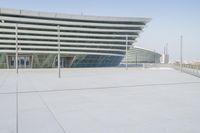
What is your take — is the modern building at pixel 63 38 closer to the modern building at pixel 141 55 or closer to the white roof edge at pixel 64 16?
the white roof edge at pixel 64 16

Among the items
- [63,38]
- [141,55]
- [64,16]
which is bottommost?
[141,55]

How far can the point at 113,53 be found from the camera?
252ft

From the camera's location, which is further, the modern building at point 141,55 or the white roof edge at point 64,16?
the modern building at point 141,55

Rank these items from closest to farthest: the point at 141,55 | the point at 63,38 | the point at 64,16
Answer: the point at 63,38 < the point at 64,16 < the point at 141,55

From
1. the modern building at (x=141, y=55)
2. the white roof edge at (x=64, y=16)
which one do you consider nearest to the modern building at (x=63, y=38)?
the white roof edge at (x=64, y=16)

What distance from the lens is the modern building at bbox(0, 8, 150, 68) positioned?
66.5 meters

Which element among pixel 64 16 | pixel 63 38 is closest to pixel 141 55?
pixel 64 16

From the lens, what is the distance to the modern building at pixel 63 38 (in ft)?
218

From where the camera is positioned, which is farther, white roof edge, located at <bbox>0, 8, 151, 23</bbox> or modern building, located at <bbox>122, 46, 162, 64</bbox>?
modern building, located at <bbox>122, 46, 162, 64</bbox>

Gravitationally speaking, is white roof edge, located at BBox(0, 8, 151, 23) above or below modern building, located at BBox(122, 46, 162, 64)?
above

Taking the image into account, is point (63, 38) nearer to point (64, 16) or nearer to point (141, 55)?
point (64, 16)

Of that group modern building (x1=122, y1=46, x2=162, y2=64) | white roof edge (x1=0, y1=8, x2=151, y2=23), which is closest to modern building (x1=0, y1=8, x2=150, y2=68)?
white roof edge (x1=0, y1=8, x2=151, y2=23)

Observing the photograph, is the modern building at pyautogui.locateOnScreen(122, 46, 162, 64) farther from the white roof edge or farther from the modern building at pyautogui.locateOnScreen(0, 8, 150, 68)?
the modern building at pyautogui.locateOnScreen(0, 8, 150, 68)

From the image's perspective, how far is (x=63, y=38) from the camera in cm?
7019
